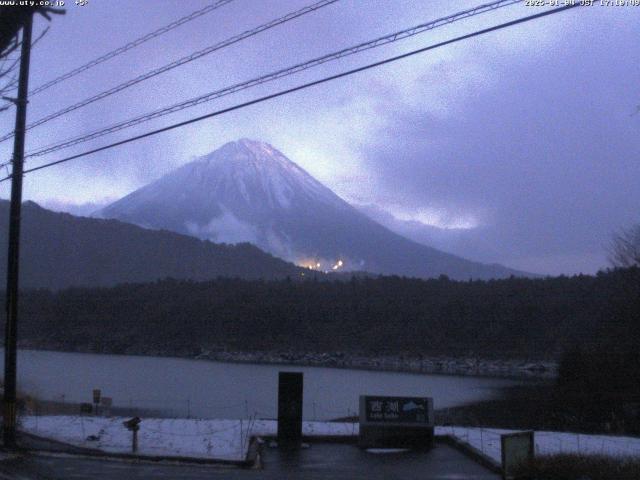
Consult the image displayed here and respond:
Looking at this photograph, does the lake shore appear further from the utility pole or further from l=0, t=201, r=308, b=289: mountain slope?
l=0, t=201, r=308, b=289: mountain slope

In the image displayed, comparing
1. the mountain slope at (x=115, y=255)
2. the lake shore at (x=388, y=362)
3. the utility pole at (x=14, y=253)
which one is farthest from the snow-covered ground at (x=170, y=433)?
A: the mountain slope at (x=115, y=255)

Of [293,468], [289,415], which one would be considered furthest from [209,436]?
[293,468]

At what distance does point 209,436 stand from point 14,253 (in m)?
6.12

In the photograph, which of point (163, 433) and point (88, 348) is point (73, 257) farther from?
point (163, 433)

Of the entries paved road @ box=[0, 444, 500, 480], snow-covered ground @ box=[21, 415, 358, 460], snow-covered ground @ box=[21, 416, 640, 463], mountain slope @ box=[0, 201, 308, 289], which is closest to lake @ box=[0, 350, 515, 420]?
snow-covered ground @ box=[21, 415, 358, 460]

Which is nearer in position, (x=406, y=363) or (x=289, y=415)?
(x=289, y=415)

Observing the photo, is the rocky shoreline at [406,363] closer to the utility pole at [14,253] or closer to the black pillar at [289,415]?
the black pillar at [289,415]

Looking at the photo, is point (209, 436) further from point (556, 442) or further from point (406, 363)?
point (406, 363)

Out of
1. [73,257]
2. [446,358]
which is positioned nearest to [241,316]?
[446,358]

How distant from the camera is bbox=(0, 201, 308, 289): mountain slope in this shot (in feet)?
501

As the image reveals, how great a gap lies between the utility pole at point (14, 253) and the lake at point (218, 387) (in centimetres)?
1467

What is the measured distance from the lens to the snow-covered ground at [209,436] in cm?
1756

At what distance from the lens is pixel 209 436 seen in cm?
1966

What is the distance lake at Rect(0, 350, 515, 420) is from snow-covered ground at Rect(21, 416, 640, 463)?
9992mm
